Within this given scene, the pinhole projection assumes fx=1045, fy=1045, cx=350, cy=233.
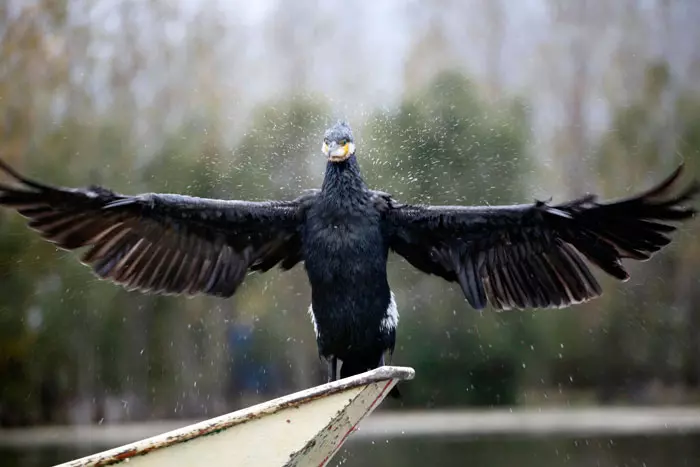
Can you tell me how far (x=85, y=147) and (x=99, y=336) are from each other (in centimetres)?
318

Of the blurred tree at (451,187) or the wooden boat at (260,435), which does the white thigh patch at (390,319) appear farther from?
the blurred tree at (451,187)

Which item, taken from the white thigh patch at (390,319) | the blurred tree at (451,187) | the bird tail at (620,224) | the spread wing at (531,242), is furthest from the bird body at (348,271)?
the blurred tree at (451,187)

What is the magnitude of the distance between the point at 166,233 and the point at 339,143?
47.6 inches

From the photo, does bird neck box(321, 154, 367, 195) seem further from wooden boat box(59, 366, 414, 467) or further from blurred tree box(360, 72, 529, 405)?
blurred tree box(360, 72, 529, 405)

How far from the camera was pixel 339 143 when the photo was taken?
6.04 meters

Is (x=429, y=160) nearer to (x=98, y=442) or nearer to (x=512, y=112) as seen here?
(x=512, y=112)

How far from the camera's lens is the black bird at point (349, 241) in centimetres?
586

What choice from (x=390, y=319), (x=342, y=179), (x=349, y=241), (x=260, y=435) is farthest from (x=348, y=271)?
(x=260, y=435)

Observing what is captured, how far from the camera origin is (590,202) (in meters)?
5.77

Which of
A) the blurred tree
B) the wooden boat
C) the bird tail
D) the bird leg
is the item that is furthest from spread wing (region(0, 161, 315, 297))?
the blurred tree

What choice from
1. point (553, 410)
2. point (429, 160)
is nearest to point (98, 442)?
point (429, 160)

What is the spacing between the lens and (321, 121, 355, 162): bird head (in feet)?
19.6

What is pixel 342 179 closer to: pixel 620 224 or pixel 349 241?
pixel 349 241

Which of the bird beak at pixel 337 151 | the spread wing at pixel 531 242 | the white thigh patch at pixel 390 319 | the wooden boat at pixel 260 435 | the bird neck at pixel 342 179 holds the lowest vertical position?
the wooden boat at pixel 260 435
